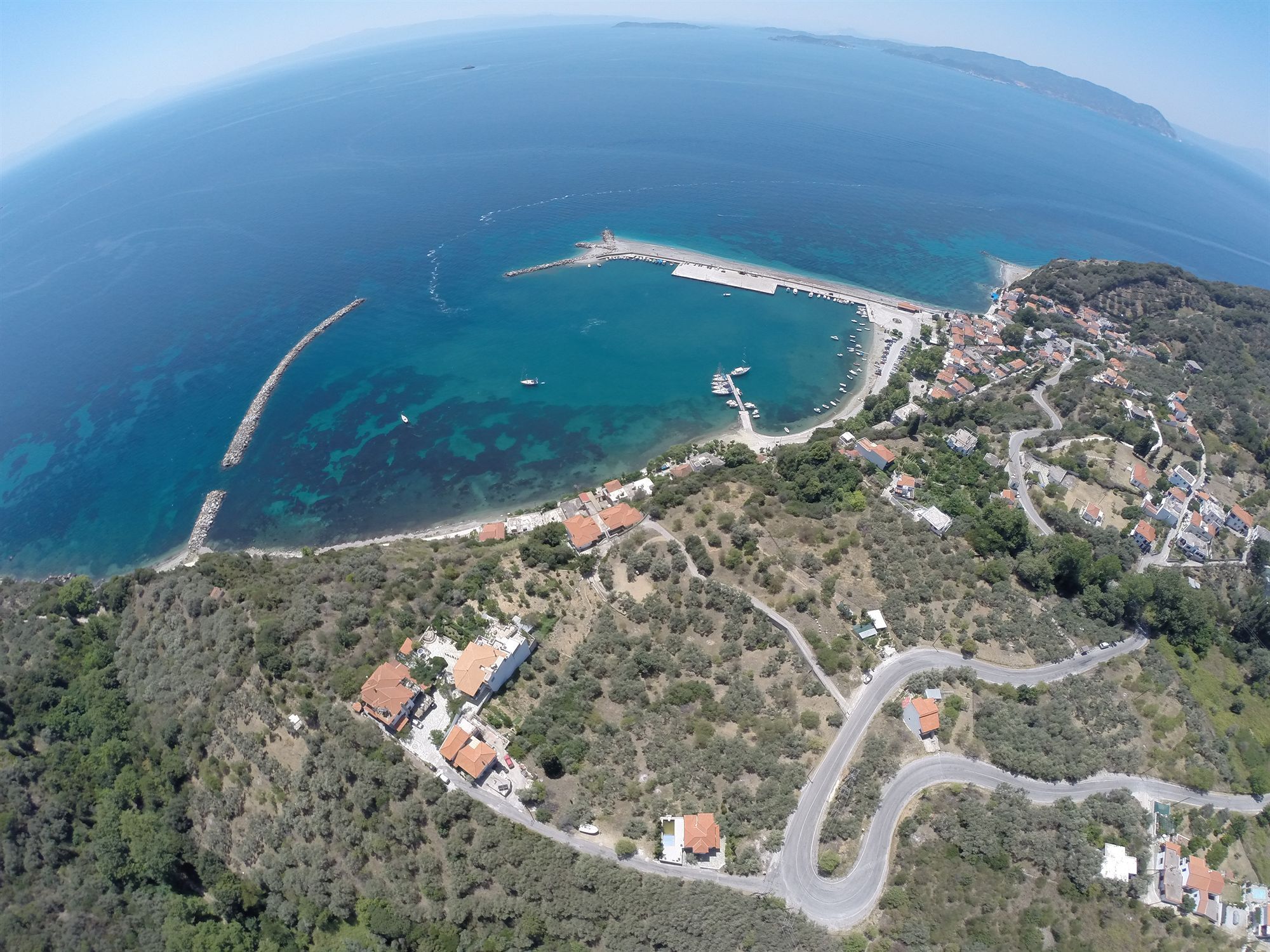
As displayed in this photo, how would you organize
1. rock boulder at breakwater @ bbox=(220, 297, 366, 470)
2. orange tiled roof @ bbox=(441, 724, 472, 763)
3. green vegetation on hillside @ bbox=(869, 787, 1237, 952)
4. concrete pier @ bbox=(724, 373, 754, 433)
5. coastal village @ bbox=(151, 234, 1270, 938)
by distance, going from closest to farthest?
green vegetation on hillside @ bbox=(869, 787, 1237, 952) < coastal village @ bbox=(151, 234, 1270, 938) < orange tiled roof @ bbox=(441, 724, 472, 763) < rock boulder at breakwater @ bbox=(220, 297, 366, 470) < concrete pier @ bbox=(724, 373, 754, 433)

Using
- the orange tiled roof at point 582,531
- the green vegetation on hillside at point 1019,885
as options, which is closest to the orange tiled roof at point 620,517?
the orange tiled roof at point 582,531

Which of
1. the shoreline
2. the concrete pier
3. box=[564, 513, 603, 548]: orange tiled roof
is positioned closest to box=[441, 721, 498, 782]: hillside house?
box=[564, 513, 603, 548]: orange tiled roof

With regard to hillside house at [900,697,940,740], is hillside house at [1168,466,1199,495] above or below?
above

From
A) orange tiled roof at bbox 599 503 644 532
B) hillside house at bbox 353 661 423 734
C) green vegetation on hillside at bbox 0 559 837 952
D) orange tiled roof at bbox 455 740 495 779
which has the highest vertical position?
orange tiled roof at bbox 599 503 644 532

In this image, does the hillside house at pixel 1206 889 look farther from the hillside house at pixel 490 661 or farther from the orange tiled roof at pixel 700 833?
the hillside house at pixel 490 661

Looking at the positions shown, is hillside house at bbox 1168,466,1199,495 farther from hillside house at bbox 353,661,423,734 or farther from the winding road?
hillside house at bbox 353,661,423,734

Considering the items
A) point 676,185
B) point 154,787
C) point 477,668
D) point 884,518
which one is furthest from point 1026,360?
point 154,787
